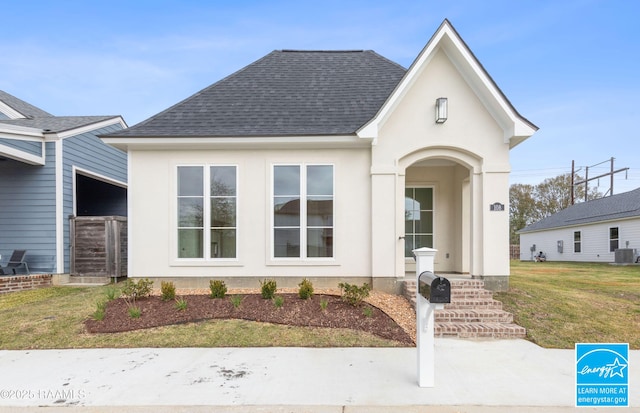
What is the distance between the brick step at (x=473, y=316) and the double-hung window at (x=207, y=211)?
498cm

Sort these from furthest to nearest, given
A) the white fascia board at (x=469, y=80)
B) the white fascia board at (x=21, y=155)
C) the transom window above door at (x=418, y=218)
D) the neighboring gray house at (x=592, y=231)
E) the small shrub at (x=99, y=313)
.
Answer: the neighboring gray house at (x=592, y=231) < the transom window above door at (x=418, y=218) < the white fascia board at (x=21, y=155) < the white fascia board at (x=469, y=80) < the small shrub at (x=99, y=313)

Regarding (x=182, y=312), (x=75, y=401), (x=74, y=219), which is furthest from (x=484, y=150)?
(x=74, y=219)

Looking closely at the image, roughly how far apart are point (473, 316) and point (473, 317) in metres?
0.02

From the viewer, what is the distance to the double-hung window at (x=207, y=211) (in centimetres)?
825

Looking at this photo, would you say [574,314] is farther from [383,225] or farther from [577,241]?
[577,241]

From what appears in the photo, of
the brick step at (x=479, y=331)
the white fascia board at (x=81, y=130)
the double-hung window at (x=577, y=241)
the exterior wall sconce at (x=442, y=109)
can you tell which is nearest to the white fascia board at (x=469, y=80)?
the exterior wall sconce at (x=442, y=109)

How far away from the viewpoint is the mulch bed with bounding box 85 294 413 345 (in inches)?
223

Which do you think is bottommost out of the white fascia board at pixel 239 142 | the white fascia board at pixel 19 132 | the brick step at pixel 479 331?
the brick step at pixel 479 331

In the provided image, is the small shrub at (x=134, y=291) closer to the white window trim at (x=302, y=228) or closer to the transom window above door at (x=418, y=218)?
the white window trim at (x=302, y=228)

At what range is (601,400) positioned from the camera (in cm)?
328

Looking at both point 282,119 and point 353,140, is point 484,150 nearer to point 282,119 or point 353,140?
point 353,140

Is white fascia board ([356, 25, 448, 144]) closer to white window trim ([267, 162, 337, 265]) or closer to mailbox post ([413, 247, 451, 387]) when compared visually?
white window trim ([267, 162, 337, 265])

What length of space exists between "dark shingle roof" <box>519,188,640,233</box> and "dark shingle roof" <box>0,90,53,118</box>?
29118mm

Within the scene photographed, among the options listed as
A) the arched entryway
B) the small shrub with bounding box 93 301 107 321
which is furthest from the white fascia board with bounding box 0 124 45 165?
the arched entryway
